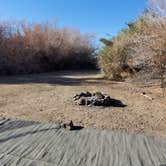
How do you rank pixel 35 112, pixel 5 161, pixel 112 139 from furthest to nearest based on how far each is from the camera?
pixel 35 112
pixel 112 139
pixel 5 161

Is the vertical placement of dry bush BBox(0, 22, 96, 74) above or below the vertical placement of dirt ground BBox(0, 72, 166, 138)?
above

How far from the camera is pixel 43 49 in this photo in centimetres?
1861

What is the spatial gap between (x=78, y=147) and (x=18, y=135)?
0.92 meters

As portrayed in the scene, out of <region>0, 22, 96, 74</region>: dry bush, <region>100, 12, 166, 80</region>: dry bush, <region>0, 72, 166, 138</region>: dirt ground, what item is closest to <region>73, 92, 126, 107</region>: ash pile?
<region>0, 72, 166, 138</region>: dirt ground

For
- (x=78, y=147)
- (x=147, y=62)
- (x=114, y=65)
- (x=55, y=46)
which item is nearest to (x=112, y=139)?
(x=78, y=147)

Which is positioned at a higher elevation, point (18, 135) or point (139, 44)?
point (139, 44)

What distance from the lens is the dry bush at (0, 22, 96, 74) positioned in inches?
599

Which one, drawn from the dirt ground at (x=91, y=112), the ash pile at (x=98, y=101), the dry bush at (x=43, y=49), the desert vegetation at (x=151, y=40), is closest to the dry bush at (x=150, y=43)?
the desert vegetation at (x=151, y=40)

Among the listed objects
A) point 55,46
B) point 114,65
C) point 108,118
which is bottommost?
point 108,118

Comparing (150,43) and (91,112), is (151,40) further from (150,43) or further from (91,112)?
(91,112)

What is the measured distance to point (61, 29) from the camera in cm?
2031

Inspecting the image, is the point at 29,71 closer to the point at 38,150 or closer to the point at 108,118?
the point at 108,118

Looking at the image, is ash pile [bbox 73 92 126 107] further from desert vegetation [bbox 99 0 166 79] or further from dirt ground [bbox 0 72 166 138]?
desert vegetation [bbox 99 0 166 79]

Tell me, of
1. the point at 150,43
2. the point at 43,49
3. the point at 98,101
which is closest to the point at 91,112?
the point at 98,101
